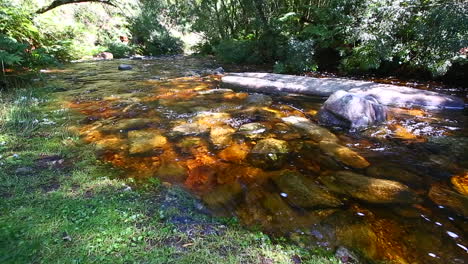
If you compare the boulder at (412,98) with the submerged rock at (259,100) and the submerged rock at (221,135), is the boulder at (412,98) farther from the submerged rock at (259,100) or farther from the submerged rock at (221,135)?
the submerged rock at (221,135)

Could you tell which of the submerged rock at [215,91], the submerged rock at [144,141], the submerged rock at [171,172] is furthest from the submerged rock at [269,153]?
the submerged rock at [215,91]

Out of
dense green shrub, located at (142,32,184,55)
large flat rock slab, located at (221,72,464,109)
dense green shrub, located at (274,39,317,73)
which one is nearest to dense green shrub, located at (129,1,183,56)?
dense green shrub, located at (142,32,184,55)

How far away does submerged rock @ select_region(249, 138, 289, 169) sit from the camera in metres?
3.36

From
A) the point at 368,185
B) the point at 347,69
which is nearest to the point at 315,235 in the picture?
the point at 368,185

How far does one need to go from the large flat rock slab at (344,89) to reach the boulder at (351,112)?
100cm

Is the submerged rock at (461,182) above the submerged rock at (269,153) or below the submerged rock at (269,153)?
above

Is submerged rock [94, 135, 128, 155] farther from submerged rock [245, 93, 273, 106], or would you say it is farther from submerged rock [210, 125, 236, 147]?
submerged rock [245, 93, 273, 106]

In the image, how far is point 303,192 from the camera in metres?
2.74

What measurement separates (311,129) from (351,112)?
2.55 feet

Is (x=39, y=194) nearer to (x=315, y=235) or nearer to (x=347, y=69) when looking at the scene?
(x=315, y=235)

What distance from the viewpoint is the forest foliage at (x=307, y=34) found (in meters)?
6.16

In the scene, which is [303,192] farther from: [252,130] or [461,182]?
[252,130]

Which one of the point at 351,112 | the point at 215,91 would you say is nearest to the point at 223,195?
the point at 351,112

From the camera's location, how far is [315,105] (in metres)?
5.97
